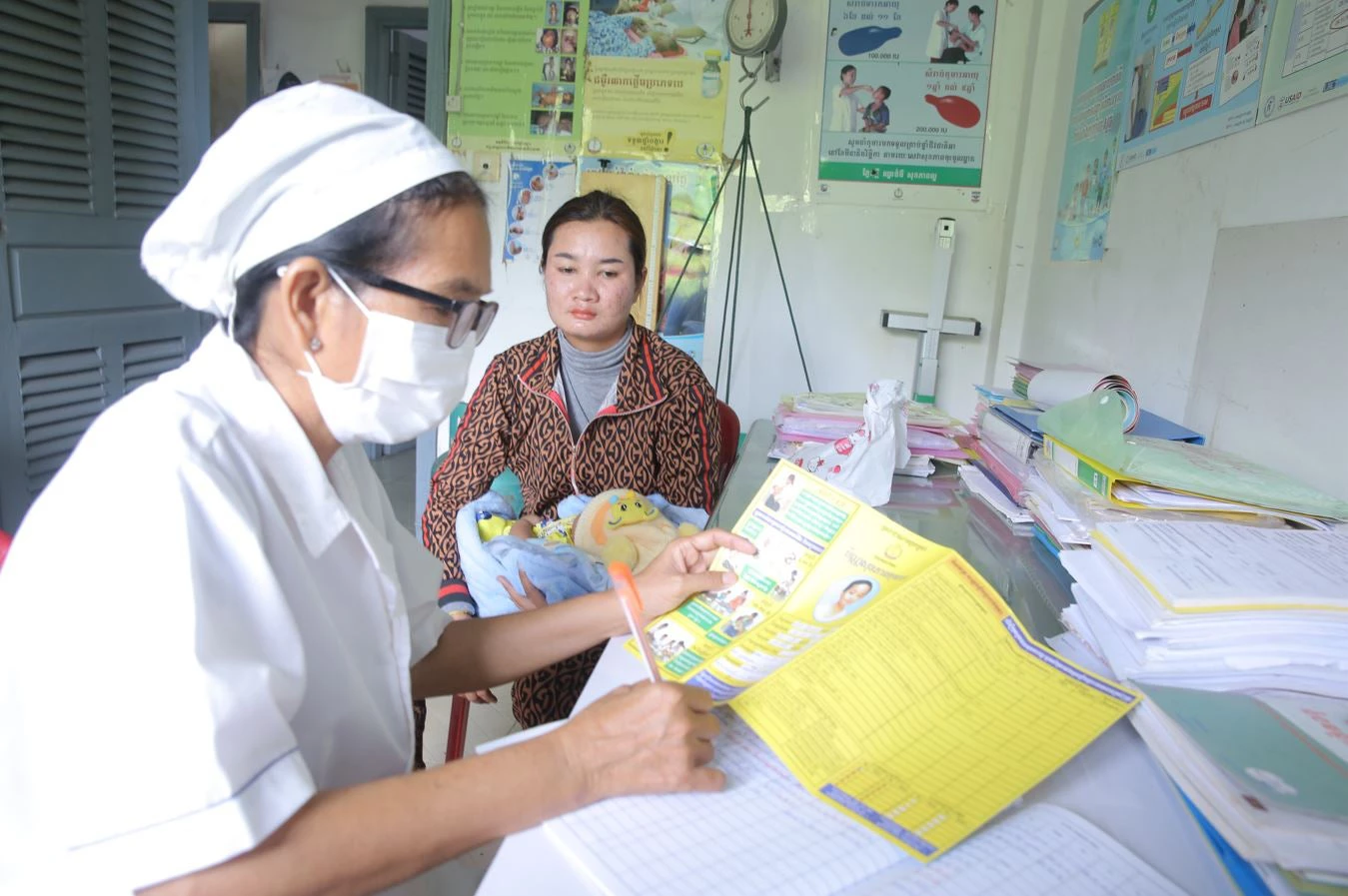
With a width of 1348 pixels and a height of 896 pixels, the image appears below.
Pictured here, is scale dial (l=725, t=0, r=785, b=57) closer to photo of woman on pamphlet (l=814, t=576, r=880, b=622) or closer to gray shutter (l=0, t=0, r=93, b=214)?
gray shutter (l=0, t=0, r=93, b=214)

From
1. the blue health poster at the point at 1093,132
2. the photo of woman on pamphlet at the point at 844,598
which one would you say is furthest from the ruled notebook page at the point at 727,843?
the blue health poster at the point at 1093,132

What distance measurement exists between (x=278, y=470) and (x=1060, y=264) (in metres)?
2.32

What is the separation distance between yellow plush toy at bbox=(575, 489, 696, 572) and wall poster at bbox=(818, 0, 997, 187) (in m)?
1.76

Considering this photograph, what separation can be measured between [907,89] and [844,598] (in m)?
2.39

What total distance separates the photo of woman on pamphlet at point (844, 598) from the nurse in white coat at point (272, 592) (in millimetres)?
236

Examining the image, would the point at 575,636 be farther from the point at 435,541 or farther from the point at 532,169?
the point at 532,169

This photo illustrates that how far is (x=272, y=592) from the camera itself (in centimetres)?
64

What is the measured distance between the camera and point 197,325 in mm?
3246

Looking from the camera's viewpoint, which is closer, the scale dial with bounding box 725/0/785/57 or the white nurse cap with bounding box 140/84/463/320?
the white nurse cap with bounding box 140/84/463/320

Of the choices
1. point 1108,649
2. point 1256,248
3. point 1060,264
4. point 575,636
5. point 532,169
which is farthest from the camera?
point 532,169

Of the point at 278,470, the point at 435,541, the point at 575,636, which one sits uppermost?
the point at 278,470

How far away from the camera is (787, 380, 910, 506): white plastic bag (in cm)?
152

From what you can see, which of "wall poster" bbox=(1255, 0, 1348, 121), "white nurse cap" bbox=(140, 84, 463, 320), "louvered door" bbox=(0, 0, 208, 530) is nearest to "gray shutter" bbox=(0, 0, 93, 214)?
"louvered door" bbox=(0, 0, 208, 530)

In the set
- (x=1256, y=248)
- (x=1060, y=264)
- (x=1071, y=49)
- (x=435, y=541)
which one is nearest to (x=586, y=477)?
(x=435, y=541)
